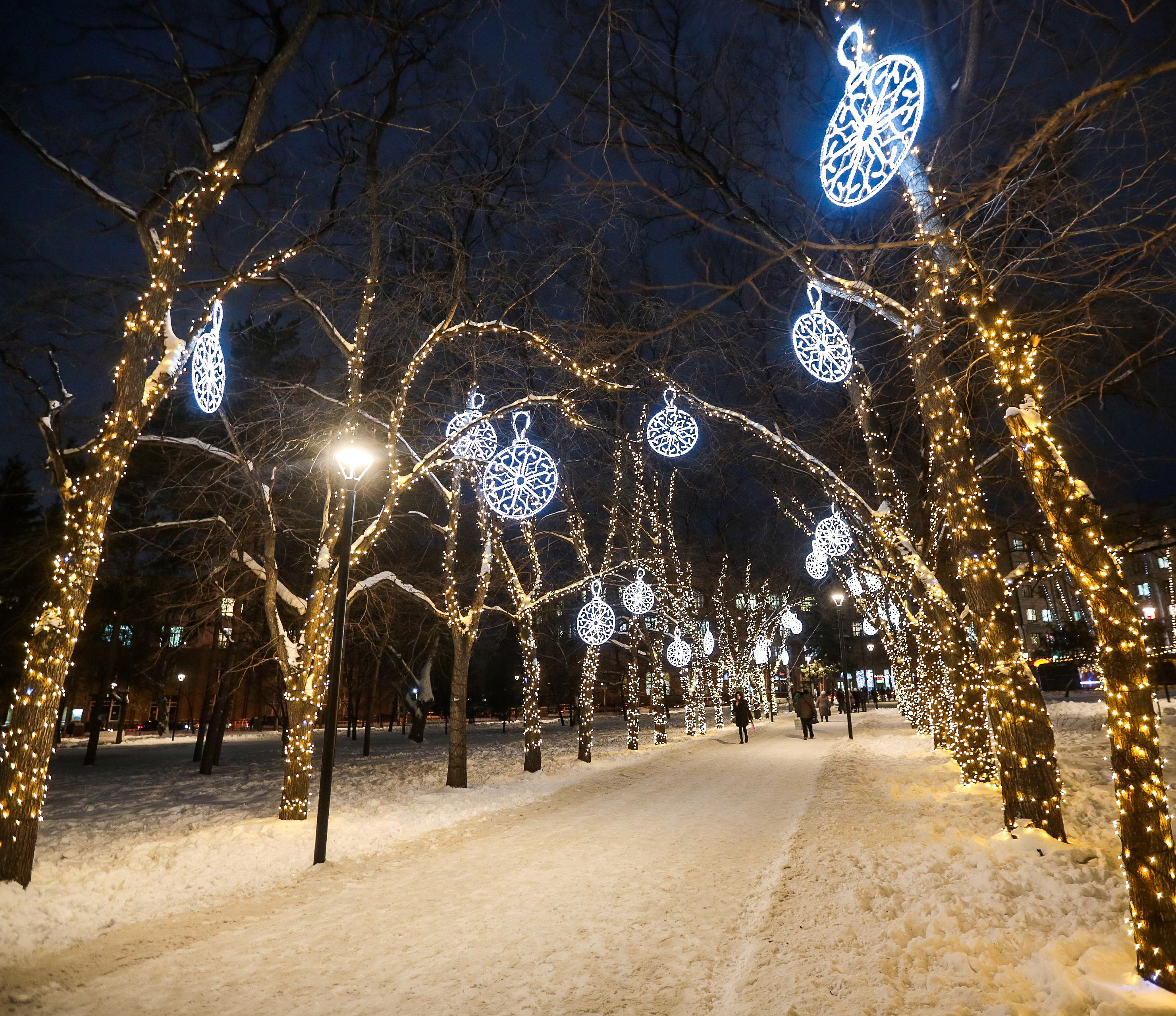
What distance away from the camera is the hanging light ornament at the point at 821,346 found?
29.5 ft

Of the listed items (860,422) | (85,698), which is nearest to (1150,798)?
(860,422)

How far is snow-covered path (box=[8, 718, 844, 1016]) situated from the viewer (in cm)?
405

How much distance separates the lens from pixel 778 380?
1477 centimetres

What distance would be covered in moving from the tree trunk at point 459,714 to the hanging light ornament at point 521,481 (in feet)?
10.5

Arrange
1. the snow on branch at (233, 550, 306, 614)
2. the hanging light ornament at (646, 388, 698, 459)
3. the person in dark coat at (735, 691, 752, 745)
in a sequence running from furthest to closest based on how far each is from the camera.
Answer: the person in dark coat at (735, 691, 752, 745)
the hanging light ornament at (646, 388, 698, 459)
the snow on branch at (233, 550, 306, 614)

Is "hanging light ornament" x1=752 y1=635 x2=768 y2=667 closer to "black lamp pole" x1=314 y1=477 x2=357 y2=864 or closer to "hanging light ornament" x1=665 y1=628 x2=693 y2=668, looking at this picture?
"hanging light ornament" x1=665 y1=628 x2=693 y2=668

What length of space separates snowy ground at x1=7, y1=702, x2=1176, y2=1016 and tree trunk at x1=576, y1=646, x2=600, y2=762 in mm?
7256

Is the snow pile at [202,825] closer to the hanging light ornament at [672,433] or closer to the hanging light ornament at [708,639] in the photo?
the hanging light ornament at [672,433]

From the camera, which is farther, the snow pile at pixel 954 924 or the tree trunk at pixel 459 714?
the tree trunk at pixel 459 714

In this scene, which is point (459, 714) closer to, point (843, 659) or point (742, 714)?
point (742, 714)

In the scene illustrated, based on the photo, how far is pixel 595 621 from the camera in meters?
17.7

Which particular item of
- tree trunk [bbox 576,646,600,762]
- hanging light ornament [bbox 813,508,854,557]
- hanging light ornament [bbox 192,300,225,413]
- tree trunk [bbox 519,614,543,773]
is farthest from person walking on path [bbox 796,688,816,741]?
hanging light ornament [bbox 192,300,225,413]

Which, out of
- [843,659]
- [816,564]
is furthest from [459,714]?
[843,659]

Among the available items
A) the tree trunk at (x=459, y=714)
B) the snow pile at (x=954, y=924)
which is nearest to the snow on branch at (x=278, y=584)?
the tree trunk at (x=459, y=714)
